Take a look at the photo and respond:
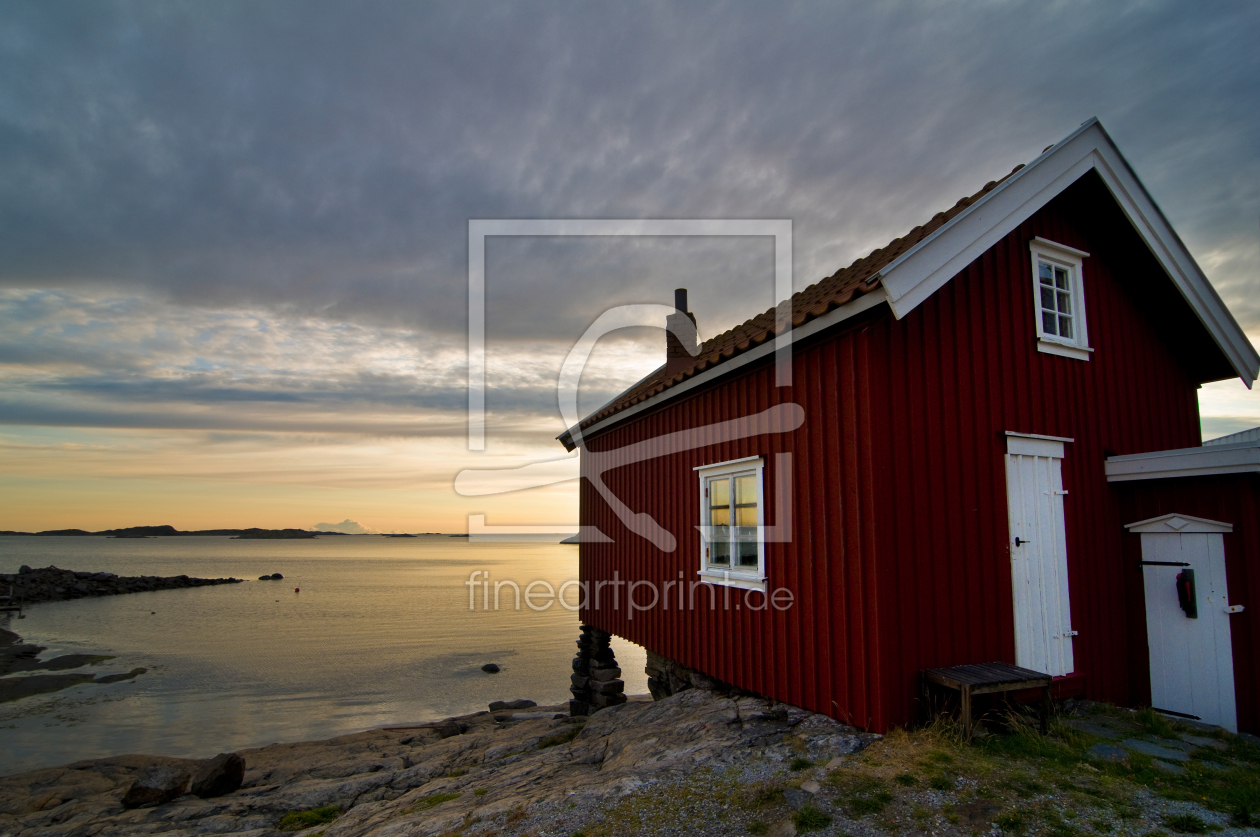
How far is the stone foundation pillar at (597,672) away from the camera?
15.5m

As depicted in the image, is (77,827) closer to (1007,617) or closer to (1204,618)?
(1007,617)

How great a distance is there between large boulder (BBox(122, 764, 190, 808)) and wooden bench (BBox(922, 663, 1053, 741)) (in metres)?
11.5

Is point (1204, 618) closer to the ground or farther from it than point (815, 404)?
closer to the ground

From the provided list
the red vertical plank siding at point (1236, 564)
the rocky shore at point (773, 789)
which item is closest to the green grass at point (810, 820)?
the rocky shore at point (773, 789)

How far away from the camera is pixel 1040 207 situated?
7.89 meters

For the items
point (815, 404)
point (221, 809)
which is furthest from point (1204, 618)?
point (221, 809)

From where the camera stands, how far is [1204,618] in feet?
24.9

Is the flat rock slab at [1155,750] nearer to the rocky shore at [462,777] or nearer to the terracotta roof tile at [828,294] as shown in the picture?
the rocky shore at [462,777]

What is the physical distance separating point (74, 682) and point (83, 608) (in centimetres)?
2928

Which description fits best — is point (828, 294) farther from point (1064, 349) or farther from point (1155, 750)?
point (1155, 750)

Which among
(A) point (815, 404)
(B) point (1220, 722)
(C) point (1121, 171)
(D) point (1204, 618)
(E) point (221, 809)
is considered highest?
(C) point (1121, 171)

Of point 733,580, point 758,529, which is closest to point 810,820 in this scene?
point 758,529

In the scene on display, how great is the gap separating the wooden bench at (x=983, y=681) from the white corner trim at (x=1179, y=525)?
2797mm

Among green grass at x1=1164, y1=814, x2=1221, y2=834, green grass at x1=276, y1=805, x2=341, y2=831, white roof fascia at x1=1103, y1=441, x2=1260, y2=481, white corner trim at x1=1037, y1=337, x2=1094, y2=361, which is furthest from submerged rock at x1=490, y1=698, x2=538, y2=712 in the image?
green grass at x1=1164, y1=814, x2=1221, y2=834
